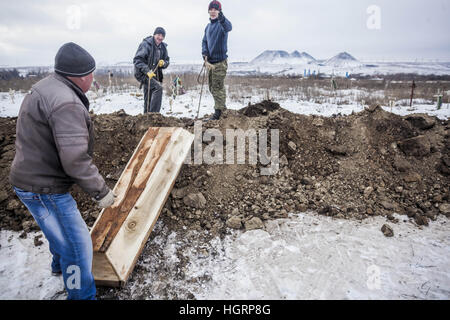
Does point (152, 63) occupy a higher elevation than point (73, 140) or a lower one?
higher

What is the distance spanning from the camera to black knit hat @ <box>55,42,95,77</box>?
1.74 metres

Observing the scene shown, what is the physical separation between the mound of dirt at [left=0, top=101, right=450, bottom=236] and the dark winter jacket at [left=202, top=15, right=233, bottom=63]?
1414 mm

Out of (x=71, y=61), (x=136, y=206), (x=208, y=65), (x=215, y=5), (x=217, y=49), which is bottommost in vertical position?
(x=136, y=206)

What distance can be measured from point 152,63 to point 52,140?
4411 mm

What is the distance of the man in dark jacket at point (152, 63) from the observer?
539 cm

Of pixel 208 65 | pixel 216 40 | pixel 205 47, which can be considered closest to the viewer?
pixel 216 40

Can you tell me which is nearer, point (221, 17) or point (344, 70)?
point (221, 17)

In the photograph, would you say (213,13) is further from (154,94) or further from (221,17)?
(154,94)

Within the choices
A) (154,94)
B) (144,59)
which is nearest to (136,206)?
(154,94)

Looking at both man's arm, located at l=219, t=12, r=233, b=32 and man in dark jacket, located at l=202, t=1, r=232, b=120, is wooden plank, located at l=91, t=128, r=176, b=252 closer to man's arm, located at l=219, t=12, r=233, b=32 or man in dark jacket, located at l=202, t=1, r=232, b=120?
man in dark jacket, located at l=202, t=1, r=232, b=120

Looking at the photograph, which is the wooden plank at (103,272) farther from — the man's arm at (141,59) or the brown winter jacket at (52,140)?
the man's arm at (141,59)

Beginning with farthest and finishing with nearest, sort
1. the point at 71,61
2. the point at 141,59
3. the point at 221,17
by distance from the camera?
the point at 141,59 < the point at 221,17 < the point at 71,61

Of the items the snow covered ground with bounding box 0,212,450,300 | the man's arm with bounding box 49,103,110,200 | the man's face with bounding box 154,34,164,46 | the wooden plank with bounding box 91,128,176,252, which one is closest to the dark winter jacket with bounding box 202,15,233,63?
the man's face with bounding box 154,34,164,46

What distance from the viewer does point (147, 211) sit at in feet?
8.68
